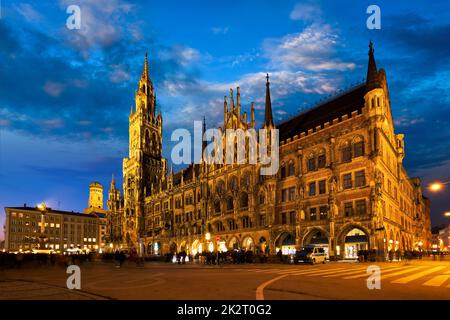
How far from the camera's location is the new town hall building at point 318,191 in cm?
4500

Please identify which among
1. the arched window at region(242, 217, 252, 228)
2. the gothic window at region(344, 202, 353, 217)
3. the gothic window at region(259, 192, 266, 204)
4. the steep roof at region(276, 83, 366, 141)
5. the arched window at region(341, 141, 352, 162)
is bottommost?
the arched window at region(242, 217, 252, 228)

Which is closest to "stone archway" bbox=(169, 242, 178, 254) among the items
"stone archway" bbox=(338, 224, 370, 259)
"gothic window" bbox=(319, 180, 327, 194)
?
"gothic window" bbox=(319, 180, 327, 194)

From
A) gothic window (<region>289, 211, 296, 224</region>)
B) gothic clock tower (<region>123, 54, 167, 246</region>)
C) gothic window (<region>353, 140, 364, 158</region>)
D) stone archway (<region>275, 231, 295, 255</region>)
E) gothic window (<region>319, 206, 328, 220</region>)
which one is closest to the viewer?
gothic window (<region>353, 140, 364, 158</region>)

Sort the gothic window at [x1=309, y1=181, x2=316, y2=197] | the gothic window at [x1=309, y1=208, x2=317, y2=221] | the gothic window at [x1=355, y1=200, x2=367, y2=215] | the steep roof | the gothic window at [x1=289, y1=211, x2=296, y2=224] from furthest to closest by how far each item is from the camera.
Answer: the gothic window at [x1=289, y1=211, x2=296, y2=224] → the steep roof → the gothic window at [x1=309, y1=181, x2=316, y2=197] → the gothic window at [x1=309, y1=208, x2=317, y2=221] → the gothic window at [x1=355, y1=200, x2=367, y2=215]

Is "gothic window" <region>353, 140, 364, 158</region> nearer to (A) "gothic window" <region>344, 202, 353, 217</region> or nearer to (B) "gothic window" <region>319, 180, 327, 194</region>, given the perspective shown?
(B) "gothic window" <region>319, 180, 327, 194</region>

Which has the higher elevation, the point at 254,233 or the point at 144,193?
the point at 144,193

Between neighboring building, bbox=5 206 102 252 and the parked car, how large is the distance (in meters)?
102

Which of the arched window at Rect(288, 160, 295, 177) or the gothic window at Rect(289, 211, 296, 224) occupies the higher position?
the arched window at Rect(288, 160, 295, 177)

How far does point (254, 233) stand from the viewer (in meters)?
58.0

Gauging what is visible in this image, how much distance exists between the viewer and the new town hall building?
45.0 meters
